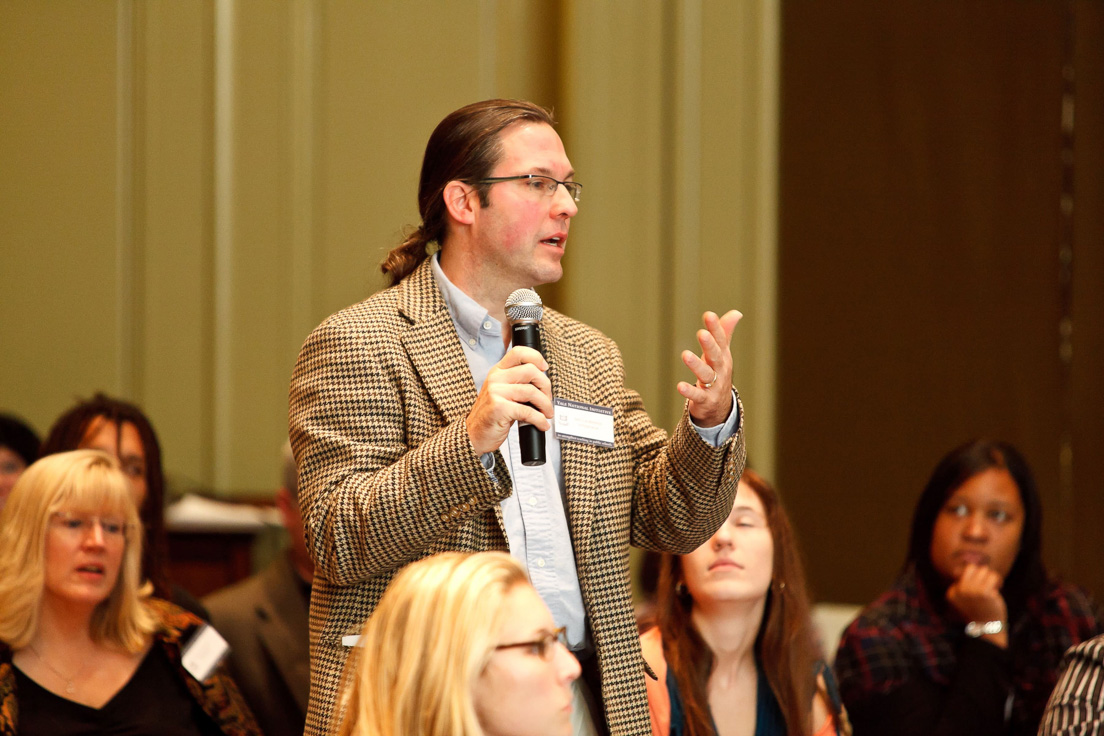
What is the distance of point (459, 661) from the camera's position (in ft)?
4.86

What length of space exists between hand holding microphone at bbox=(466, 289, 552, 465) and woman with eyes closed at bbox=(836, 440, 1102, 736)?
1702 millimetres

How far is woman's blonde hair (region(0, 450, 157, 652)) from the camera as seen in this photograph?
2.78 meters

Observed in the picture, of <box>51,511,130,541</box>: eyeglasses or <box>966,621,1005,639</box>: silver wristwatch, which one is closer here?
<box>51,511,130,541</box>: eyeglasses

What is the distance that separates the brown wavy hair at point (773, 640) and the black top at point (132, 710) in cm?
108

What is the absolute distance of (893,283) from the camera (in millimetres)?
4812

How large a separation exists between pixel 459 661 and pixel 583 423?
0.58 m

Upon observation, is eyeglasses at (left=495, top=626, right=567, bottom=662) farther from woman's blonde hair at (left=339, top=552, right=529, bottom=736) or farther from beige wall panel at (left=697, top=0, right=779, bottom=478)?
beige wall panel at (left=697, top=0, right=779, bottom=478)

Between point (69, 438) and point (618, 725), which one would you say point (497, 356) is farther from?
point (69, 438)

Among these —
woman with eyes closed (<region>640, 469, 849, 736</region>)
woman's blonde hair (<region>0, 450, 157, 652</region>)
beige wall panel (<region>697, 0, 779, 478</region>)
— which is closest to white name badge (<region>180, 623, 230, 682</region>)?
woman's blonde hair (<region>0, 450, 157, 652</region>)

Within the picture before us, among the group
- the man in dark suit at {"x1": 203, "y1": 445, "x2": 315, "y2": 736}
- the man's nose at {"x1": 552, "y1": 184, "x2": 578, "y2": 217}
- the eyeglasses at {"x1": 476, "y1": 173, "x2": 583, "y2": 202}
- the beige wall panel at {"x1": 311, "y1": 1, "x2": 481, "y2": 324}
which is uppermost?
the beige wall panel at {"x1": 311, "y1": 1, "x2": 481, "y2": 324}

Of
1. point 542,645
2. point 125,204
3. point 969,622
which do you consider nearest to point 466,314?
point 542,645

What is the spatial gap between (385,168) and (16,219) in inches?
58.1

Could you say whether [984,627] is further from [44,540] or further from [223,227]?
[223,227]

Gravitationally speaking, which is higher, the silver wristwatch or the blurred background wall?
the blurred background wall
